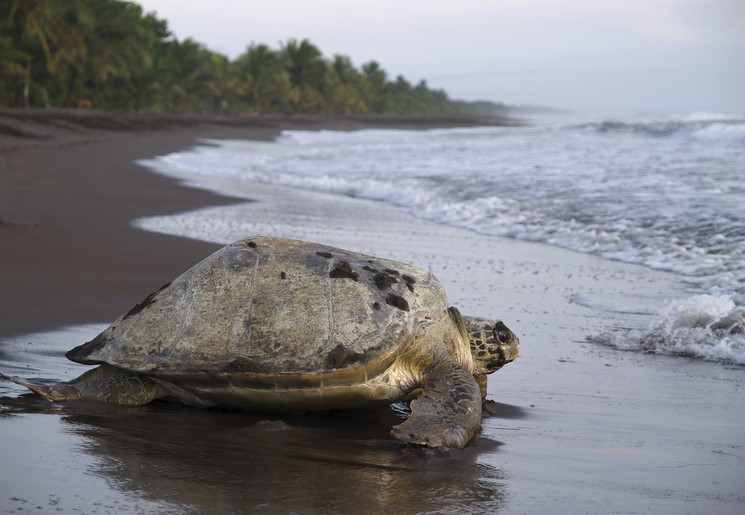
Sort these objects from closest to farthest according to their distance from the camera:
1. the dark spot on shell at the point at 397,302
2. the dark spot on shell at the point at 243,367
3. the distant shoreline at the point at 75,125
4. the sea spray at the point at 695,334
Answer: the dark spot on shell at the point at 243,367
the dark spot on shell at the point at 397,302
the sea spray at the point at 695,334
the distant shoreline at the point at 75,125

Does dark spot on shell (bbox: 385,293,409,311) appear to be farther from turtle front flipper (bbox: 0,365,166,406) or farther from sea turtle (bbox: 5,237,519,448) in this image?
turtle front flipper (bbox: 0,365,166,406)

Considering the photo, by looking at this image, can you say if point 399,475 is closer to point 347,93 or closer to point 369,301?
point 369,301

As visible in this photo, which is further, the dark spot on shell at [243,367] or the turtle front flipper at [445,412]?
the dark spot on shell at [243,367]

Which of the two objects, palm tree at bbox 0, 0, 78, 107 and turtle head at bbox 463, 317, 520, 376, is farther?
palm tree at bbox 0, 0, 78, 107

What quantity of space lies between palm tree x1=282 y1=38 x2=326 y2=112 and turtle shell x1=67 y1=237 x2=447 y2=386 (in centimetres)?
6463

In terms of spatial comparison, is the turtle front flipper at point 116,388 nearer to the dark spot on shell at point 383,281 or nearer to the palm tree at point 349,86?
the dark spot on shell at point 383,281

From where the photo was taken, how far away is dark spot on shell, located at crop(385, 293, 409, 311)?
10.9 ft

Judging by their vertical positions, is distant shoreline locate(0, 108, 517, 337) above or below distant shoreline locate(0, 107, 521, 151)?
below

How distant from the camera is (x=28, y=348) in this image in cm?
379

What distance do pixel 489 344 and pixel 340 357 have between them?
876mm

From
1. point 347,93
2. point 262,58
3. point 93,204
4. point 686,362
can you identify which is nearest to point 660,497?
point 686,362

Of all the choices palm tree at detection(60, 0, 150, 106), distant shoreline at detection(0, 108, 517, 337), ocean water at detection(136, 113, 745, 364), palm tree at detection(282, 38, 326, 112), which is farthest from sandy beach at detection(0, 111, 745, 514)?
palm tree at detection(282, 38, 326, 112)

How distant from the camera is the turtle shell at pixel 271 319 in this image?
120 inches

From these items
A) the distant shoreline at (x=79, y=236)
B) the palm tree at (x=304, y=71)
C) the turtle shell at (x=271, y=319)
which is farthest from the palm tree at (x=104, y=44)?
the turtle shell at (x=271, y=319)
